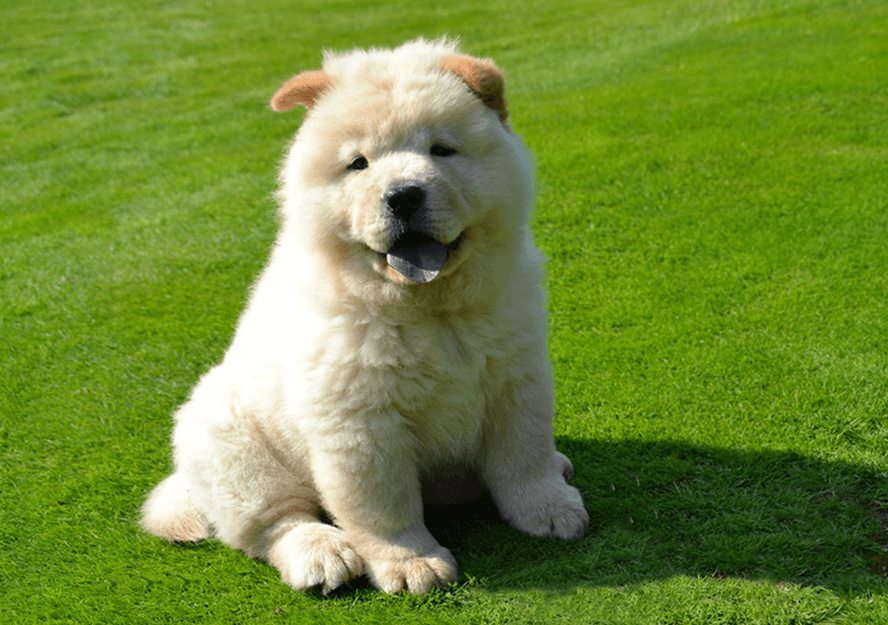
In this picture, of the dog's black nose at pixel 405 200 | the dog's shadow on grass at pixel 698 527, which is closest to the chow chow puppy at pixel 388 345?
the dog's black nose at pixel 405 200

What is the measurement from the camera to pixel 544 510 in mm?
3316

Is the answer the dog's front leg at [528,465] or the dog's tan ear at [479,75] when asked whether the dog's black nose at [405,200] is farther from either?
the dog's front leg at [528,465]

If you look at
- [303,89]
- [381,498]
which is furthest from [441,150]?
[381,498]

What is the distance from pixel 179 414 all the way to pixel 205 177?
563 centimetres

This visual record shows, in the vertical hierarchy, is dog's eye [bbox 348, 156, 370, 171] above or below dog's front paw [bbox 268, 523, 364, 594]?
above

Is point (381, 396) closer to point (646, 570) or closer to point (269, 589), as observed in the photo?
point (269, 589)

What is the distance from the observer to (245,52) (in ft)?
46.6

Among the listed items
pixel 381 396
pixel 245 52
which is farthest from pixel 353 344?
pixel 245 52

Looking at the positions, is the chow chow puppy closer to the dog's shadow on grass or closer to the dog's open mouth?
the dog's open mouth

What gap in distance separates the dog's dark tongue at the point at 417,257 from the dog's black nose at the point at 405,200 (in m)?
0.09

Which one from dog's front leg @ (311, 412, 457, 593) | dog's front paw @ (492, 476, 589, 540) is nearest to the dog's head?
dog's front leg @ (311, 412, 457, 593)

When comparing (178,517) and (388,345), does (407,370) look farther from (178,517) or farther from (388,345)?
(178,517)

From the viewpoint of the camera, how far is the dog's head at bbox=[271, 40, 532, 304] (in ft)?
9.27

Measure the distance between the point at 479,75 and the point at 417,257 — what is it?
2.21ft
